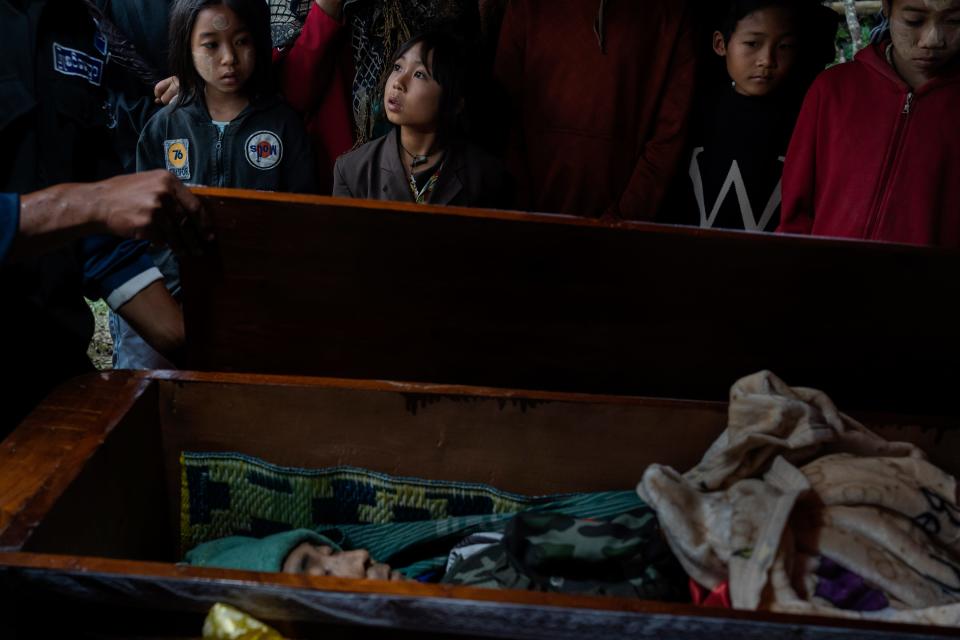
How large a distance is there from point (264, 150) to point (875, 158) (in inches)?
67.4

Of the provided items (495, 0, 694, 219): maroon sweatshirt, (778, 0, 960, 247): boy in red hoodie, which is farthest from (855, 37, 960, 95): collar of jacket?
(495, 0, 694, 219): maroon sweatshirt

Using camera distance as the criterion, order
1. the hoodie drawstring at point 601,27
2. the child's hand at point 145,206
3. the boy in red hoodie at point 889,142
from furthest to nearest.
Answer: the hoodie drawstring at point 601,27 < the boy in red hoodie at point 889,142 < the child's hand at point 145,206

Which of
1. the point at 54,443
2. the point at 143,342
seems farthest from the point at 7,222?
the point at 143,342

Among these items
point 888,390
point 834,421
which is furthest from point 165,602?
point 888,390

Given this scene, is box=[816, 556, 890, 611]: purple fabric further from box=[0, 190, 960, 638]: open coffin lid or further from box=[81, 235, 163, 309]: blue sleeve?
box=[81, 235, 163, 309]: blue sleeve

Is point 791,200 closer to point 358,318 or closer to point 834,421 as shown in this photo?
point 834,421

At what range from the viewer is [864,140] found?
205 centimetres

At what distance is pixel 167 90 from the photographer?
2.31m

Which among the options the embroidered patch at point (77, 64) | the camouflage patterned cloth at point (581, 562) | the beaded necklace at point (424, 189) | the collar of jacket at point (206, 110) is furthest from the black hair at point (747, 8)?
the embroidered patch at point (77, 64)

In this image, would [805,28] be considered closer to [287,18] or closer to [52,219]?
[287,18]

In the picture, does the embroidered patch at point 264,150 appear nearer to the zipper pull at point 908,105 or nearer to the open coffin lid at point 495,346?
the open coffin lid at point 495,346

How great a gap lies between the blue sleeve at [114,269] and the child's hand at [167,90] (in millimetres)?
959

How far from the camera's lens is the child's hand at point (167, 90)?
2.29 metres

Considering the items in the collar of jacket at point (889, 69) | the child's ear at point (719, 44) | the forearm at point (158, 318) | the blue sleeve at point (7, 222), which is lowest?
the forearm at point (158, 318)
